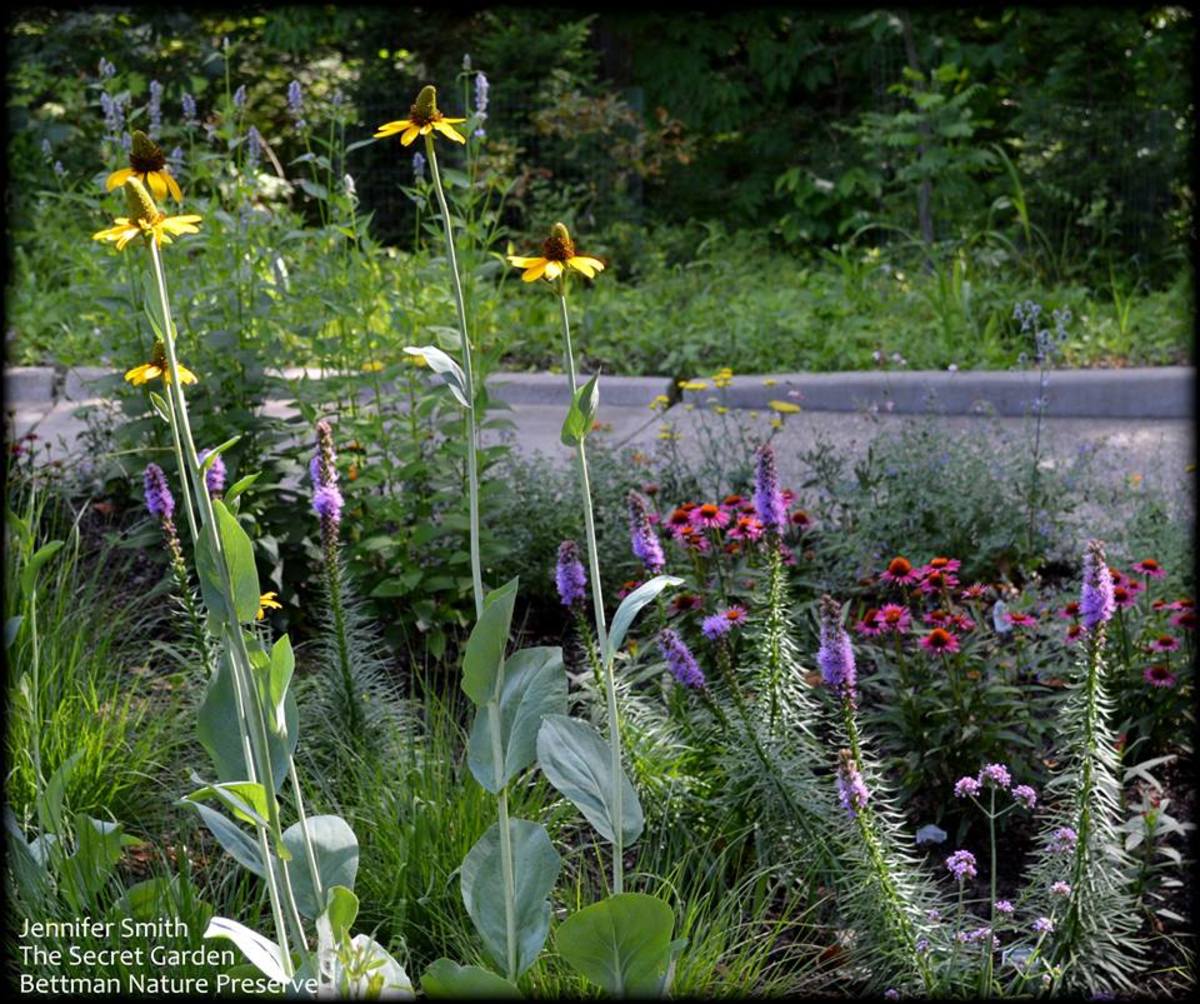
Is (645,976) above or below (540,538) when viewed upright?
above

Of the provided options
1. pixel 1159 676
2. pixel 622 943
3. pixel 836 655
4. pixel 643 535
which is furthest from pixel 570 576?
pixel 1159 676

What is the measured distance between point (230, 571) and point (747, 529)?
178 cm

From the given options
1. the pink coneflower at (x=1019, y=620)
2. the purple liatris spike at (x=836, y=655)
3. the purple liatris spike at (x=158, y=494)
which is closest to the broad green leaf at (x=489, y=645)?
the purple liatris spike at (x=836, y=655)

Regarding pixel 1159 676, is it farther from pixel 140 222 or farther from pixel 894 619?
pixel 140 222

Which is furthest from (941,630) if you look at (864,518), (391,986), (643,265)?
(643,265)

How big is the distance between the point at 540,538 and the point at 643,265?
5831 mm

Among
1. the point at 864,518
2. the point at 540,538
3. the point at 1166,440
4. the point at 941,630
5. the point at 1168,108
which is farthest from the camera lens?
the point at 1168,108

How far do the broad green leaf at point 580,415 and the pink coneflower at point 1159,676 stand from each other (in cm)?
175

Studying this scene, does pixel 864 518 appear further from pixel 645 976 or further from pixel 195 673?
pixel 645 976

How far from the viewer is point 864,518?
3885mm

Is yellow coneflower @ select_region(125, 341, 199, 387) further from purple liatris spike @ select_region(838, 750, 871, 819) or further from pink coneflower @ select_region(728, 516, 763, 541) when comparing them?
pink coneflower @ select_region(728, 516, 763, 541)

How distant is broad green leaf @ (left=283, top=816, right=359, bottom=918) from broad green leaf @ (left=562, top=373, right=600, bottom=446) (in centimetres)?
A: 68

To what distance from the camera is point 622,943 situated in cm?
181

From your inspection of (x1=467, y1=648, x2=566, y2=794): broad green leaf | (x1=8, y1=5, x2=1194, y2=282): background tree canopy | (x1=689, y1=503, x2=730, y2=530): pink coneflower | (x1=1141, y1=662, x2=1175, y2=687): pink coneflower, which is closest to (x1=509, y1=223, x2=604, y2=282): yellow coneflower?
(x1=467, y1=648, x2=566, y2=794): broad green leaf
